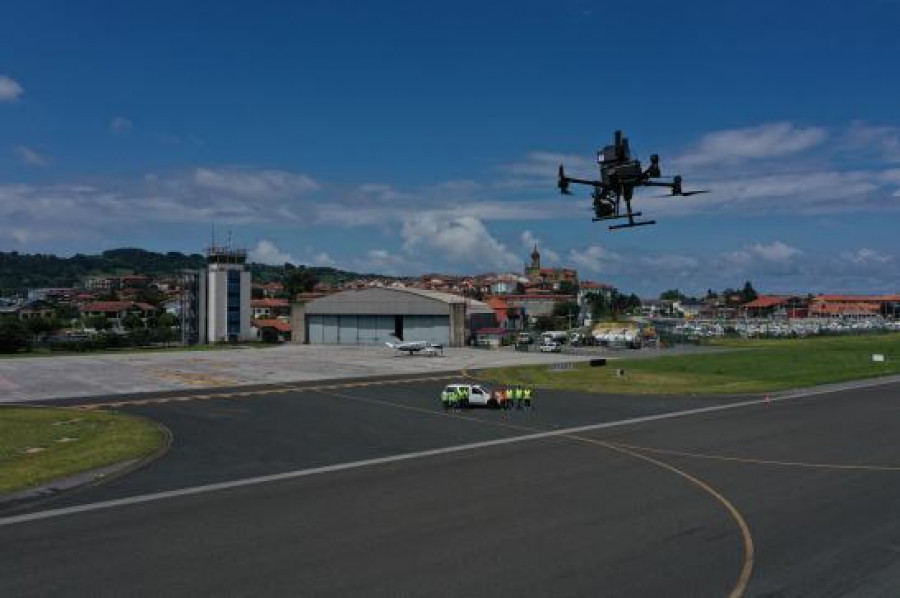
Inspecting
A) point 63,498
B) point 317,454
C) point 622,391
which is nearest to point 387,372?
point 622,391

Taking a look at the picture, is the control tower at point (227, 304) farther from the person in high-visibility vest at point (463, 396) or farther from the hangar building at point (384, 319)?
the person in high-visibility vest at point (463, 396)

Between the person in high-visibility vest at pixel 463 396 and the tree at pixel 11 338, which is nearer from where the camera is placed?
the person in high-visibility vest at pixel 463 396

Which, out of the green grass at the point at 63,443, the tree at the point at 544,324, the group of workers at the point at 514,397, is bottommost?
the green grass at the point at 63,443

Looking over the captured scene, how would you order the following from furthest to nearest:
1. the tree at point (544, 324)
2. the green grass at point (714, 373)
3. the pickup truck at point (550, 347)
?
1. the tree at point (544, 324)
2. the pickup truck at point (550, 347)
3. the green grass at point (714, 373)

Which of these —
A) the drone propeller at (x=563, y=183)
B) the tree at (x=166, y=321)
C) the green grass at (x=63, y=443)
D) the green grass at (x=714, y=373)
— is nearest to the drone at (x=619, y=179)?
the drone propeller at (x=563, y=183)

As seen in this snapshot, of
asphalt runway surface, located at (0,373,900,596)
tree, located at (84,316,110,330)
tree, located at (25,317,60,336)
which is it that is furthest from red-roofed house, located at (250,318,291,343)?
asphalt runway surface, located at (0,373,900,596)

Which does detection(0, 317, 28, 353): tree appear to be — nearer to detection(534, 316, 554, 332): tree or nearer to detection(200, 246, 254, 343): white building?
detection(200, 246, 254, 343): white building

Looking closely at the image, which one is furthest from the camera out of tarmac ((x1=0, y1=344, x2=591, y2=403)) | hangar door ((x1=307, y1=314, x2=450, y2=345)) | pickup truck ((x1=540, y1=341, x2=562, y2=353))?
hangar door ((x1=307, y1=314, x2=450, y2=345))

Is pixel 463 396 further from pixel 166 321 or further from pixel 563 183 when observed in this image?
pixel 166 321

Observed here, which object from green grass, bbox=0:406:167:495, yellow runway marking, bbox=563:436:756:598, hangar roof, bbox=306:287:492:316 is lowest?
yellow runway marking, bbox=563:436:756:598
